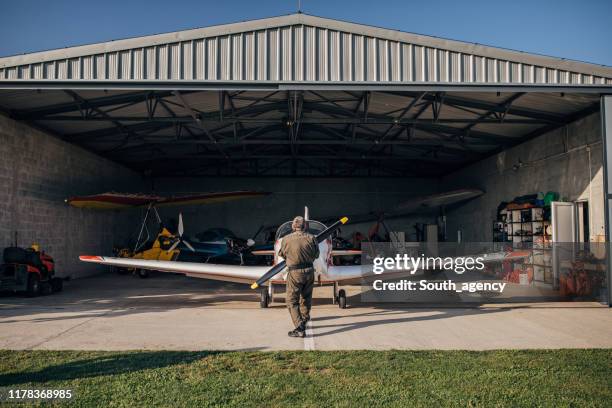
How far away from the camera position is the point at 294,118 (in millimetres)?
14625

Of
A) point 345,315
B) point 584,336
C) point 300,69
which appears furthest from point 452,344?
point 300,69

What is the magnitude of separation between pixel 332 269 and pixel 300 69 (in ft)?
13.4

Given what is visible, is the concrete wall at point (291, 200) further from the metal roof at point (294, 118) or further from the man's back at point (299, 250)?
the man's back at point (299, 250)

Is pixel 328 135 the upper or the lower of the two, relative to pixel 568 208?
upper

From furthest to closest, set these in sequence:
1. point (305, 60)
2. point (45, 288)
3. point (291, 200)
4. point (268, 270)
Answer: point (291, 200), point (45, 288), point (305, 60), point (268, 270)

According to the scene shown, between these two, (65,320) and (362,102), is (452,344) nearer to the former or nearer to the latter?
(65,320)

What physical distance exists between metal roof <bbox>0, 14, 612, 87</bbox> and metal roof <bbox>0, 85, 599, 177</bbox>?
3.34 ft

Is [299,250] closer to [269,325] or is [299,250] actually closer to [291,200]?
[269,325]

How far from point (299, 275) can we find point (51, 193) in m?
11.3

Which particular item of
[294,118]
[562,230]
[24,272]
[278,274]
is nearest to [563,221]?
[562,230]

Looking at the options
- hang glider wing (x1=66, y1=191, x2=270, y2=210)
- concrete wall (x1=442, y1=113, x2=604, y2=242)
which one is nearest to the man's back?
concrete wall (x1=442, y1=113, x2=604, y2=242)

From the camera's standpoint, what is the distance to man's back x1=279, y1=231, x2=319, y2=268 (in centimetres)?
733

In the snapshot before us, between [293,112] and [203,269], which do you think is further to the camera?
[293,112]

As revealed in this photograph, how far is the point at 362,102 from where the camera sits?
14.6 m
